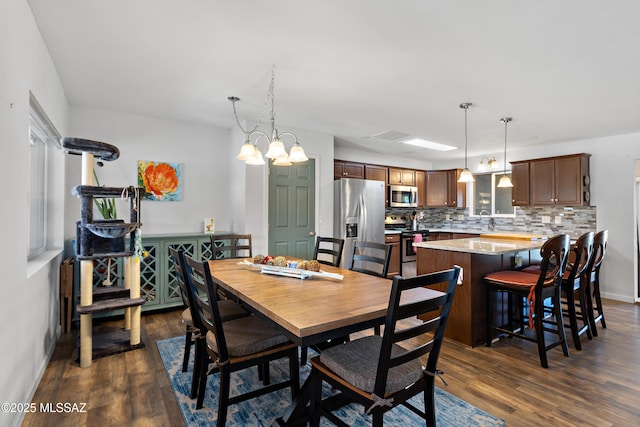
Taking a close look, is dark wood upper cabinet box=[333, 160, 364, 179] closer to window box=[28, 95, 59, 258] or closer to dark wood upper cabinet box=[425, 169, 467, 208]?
dark wood upper cabinet box=[425, 169, 467, 208]

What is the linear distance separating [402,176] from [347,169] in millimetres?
1442

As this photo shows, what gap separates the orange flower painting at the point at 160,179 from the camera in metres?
4.07

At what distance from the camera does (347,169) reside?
5652 millimetres

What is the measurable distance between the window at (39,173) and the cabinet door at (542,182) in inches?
247

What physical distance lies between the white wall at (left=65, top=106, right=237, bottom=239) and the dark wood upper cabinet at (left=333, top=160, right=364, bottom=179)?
5.90 feet

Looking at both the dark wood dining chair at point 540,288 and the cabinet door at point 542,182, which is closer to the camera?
the dark wood dining chair at point 540,288

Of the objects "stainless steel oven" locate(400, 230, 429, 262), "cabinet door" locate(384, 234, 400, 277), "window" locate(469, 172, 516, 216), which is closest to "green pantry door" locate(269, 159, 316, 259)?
"cabinet door" locate(384, 234, 400, 277)

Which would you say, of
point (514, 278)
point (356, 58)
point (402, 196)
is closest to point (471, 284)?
point (514, 278)

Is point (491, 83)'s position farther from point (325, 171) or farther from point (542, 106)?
point (325, 171)

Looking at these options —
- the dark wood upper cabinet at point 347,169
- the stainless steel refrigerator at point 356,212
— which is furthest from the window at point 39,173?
the dark wood upper cabinet at point 347,169

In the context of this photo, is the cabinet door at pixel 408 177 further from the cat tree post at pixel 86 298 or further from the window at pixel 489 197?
the cat tree post at pixel 86 298

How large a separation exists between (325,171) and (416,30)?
2769mm

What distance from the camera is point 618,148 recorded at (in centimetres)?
473

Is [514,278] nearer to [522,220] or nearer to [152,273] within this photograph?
[522,220]
